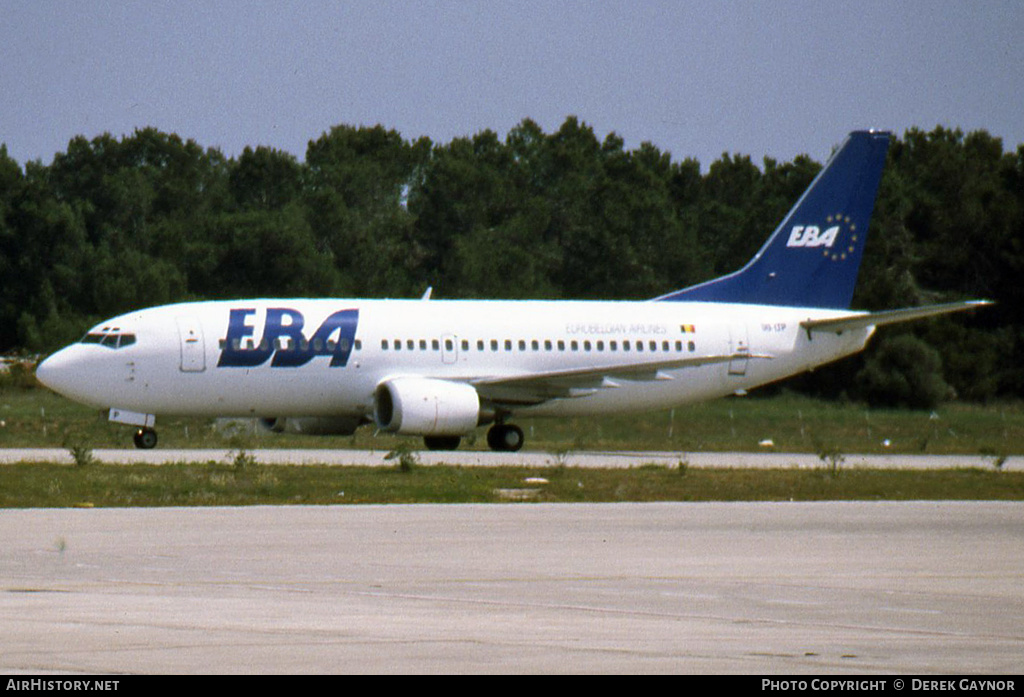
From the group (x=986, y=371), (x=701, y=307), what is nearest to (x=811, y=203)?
(x=701, y=307)

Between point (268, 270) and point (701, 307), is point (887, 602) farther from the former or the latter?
point (268, 270)

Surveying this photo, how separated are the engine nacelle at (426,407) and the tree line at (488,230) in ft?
71.9

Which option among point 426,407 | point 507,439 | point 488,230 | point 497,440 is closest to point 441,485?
point 426,407

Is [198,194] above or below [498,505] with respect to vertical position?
above

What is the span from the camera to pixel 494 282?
239ft

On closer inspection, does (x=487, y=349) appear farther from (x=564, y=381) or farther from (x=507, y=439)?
(x=507, y=439)

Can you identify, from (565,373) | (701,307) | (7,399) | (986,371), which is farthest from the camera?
(986,371)

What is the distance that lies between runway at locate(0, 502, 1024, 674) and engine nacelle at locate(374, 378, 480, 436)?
15180 millimetres

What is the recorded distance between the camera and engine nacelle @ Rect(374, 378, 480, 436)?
37375 millimetres

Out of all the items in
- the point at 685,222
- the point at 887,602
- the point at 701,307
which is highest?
the point at 685,222

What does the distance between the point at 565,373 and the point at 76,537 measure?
21764mm

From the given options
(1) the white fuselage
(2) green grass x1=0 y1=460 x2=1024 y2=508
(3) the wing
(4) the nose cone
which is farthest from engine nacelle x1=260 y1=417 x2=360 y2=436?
(2) green grass x1=0 y1=460 x2=1024 y2=508

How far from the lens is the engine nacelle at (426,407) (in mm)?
37375

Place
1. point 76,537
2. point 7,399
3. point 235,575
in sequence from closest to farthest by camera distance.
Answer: point 235,575 → point 76,537 → point 7,399
